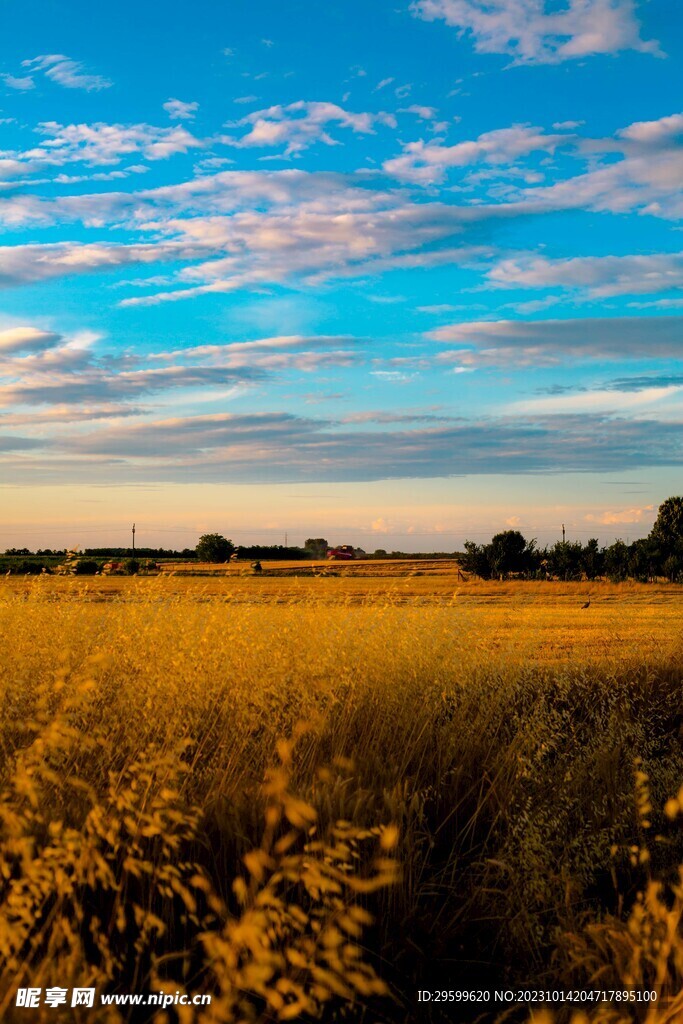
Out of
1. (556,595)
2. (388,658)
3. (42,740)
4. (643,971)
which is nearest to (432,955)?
(643,971)

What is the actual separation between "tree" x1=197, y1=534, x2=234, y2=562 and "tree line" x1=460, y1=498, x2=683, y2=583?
15.9 meters

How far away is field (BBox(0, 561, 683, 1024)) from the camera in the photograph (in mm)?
2576

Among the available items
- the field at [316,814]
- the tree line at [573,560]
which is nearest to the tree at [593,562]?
the tree line at [573,560]

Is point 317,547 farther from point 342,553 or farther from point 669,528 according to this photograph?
point 669,528

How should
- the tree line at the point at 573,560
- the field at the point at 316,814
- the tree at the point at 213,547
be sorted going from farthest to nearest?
the tree at the point at 213,547
the tree line at the point at 573,560
the field at the point at 316,814

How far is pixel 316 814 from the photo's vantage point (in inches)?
127

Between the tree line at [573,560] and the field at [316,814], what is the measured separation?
3350 centimetres

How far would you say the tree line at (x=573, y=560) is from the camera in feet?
135

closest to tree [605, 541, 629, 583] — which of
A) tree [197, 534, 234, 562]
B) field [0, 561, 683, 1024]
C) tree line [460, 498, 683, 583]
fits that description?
tree line [460, 498, 683, 583]

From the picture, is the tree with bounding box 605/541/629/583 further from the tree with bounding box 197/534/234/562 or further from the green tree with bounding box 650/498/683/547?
the tree with bounding box 197/534/234/562

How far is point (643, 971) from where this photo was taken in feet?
10.8

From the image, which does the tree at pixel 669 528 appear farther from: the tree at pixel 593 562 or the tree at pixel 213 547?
the tree at pixel 213 547

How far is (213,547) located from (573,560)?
2171 cm

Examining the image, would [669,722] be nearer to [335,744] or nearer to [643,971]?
[335,744]
